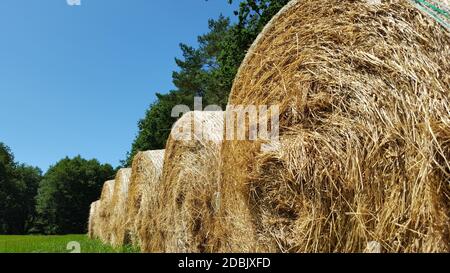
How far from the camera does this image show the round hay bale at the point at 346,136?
7.90 ft

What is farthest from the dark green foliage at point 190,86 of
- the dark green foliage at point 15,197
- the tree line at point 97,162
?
the dark green foliage at point 15,197

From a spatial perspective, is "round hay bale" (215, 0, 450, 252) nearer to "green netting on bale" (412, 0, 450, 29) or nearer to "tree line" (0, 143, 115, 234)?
"green netting on bale" (412, 0, 450, 29)

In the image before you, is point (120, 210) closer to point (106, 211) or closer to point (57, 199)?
point (106, 211)

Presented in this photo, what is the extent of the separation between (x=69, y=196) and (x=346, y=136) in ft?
157

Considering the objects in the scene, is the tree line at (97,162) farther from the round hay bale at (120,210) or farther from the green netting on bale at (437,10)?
the green netting on bale at (437,10)

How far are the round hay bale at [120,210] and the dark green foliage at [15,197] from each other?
127ft

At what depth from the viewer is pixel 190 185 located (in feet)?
18.6

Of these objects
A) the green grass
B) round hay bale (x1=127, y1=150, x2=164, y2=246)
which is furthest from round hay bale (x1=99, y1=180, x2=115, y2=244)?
round hay bale (x1=127, y1=150, x2=164, y2=246)

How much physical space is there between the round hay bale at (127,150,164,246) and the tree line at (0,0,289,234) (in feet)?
28.5

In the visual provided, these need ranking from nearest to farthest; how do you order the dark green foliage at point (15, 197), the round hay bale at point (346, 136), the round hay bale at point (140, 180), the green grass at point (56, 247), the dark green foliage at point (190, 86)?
the round hay bale at point (346, 136)
the round hay bale at point (140, 180)
the green grass at point (56, 247)
the dark green foliage at point (190, 86)
the dark green foliage at point (15, 197)

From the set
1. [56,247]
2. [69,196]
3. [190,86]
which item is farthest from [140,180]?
[69,196]

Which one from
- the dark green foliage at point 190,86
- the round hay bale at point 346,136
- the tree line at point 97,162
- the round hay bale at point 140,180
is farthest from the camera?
the dark green foliage at point 190,86

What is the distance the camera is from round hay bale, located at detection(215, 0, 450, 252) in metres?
2.41
